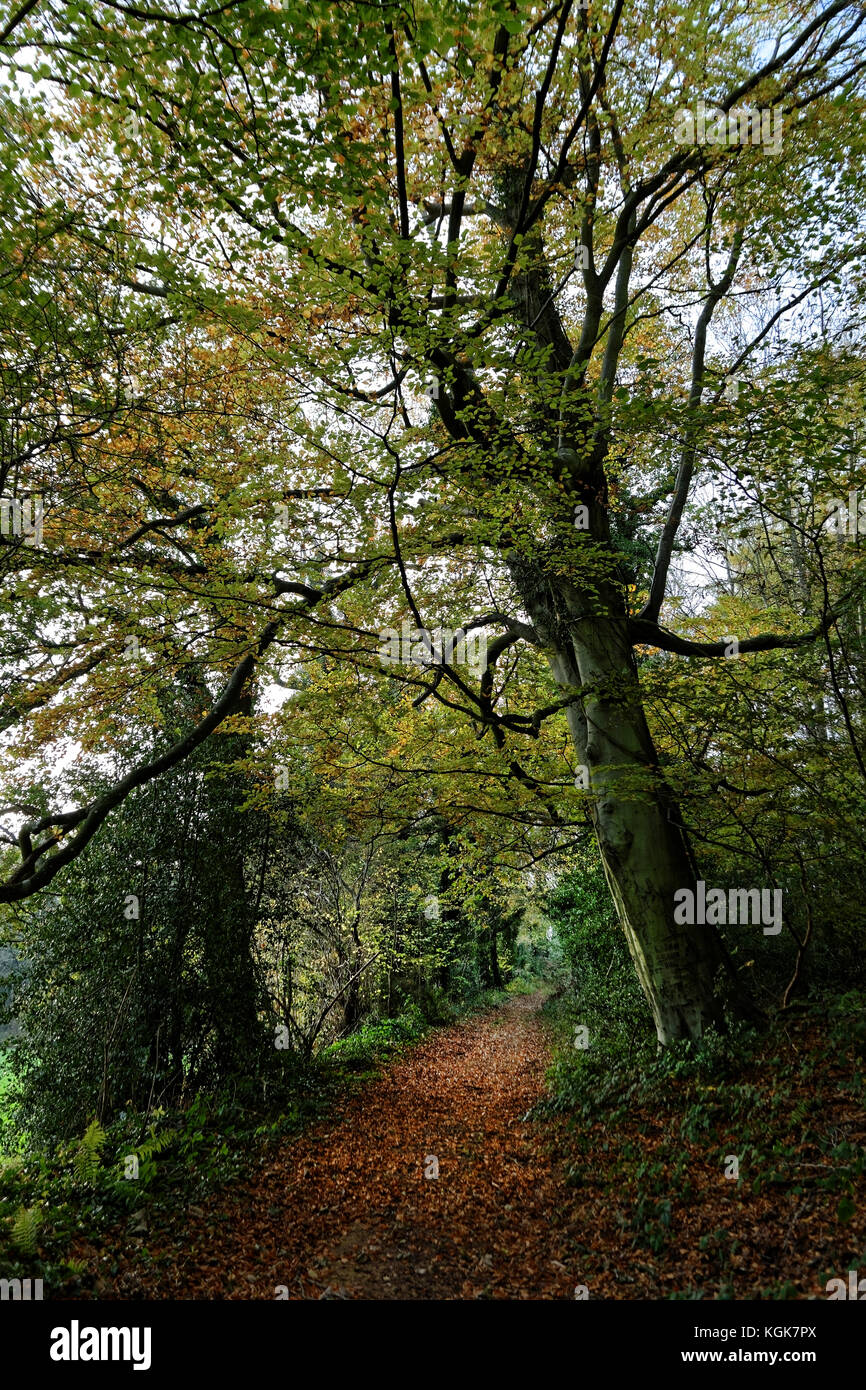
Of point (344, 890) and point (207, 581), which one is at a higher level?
point (207, 581)

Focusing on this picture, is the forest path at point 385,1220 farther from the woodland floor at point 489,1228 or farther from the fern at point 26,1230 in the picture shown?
the fern at point 26,1230

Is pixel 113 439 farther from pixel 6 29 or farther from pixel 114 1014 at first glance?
pixel 114 1014

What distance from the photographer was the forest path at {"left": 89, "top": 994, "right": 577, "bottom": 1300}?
13.5ft

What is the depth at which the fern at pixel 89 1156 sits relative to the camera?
16.7 ft

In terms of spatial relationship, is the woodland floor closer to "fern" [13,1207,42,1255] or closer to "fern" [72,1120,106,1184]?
"fern" [13,1207,42,1255]

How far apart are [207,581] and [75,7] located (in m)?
4.02

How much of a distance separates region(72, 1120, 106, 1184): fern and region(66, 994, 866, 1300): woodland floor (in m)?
0.75

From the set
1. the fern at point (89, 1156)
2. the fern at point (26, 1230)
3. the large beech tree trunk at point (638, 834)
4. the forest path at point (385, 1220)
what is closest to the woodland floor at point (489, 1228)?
the forest path at point (385, 1220)

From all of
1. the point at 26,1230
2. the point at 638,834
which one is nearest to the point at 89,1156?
the point at 26,1230

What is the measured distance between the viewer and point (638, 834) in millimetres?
6582

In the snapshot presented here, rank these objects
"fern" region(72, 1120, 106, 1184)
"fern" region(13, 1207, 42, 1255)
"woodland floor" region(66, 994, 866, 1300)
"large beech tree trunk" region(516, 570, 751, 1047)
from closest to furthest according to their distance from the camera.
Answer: "woodland floor" region(66, 994, 866, 1300) → "fern" region(13, 1207, 42, 1255) → "fern" region(72, 1120, 106, 1184) → "large beech tree trunk" region(516, 570, 751, 1047)

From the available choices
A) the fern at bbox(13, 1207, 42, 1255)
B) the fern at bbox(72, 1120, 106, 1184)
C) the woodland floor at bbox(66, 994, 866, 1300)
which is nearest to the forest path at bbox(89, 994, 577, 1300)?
the woodland floor at bbox(66, 994, 866, 1300)

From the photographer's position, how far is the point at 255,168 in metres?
3.86
